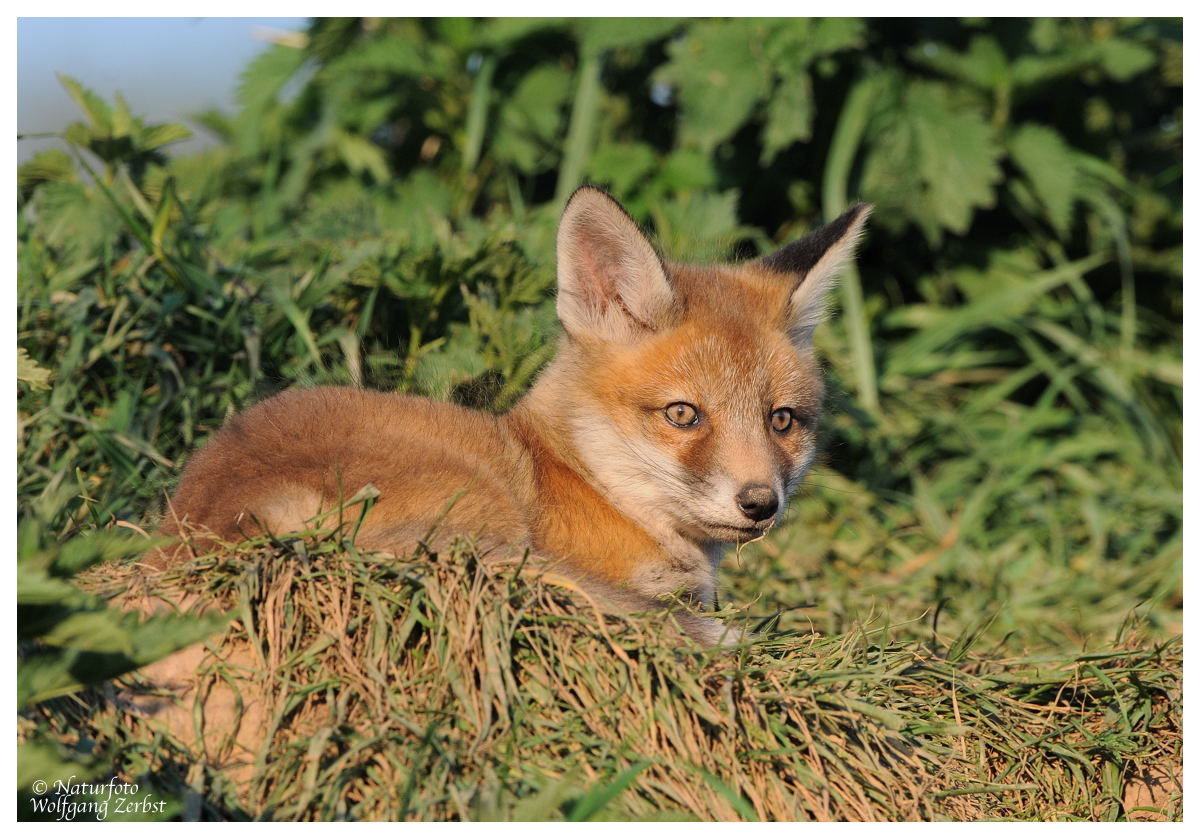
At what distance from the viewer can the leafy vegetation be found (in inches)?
112

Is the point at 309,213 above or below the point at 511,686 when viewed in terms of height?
above

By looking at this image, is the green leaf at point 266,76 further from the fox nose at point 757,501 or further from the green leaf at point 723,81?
the fox nose at point 757,501

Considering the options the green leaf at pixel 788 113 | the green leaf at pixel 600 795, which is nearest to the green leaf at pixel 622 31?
the green leaf at pixel 788 113

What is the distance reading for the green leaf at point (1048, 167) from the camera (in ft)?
18.3

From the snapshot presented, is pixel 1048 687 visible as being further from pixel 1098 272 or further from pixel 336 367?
pixel 1098 272

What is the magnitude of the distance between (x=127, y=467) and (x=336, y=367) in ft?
2.63

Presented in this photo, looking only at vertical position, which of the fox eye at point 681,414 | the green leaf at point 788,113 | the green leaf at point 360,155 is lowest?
the fox eye at point 681,414

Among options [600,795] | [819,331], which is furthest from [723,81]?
[600,795]

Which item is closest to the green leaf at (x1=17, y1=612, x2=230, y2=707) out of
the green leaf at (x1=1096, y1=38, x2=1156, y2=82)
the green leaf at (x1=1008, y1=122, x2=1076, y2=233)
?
the green leaf at (x1=1008, y1=122, x2=1076, y2=233)

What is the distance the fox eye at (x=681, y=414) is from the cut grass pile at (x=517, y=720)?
61 cm

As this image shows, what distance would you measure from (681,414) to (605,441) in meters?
0.26

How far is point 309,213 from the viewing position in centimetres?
486

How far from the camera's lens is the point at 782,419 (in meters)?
3.27
